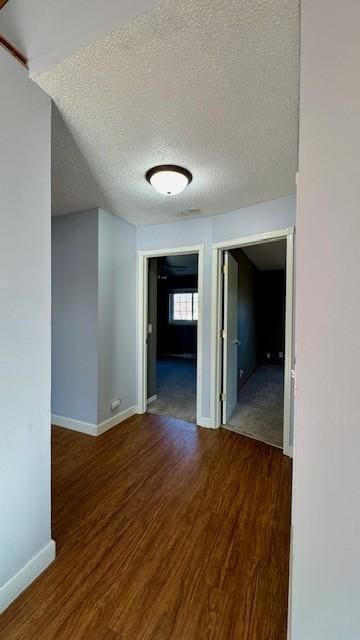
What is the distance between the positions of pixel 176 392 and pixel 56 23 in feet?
13.7

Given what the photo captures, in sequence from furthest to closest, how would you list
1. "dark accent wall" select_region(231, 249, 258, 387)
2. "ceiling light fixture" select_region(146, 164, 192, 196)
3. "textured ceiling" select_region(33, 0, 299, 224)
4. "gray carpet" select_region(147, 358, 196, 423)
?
"dark accent wall" select_region(231, 249, 258, 387) → "gray carpet" select_region(147, 358, 196, 423) → "ceiling light fixture" select_region(146, 164, 192, 196) → "textured ceiling" select_region(33, 0, 299, 224)

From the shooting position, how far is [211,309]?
3.04 m

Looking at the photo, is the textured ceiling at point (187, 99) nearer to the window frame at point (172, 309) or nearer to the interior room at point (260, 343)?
the interior room at point (260, 343)

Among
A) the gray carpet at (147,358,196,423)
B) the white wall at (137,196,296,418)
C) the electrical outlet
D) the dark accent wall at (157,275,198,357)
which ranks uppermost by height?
the white wall at (137,196,296,418)

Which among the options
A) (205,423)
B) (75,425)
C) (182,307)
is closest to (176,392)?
(205,423)

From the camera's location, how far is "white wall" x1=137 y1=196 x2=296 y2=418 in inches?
101

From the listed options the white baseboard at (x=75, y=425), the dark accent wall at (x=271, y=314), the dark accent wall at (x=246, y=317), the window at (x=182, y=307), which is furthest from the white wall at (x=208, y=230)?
the window at (x=182, y=307)

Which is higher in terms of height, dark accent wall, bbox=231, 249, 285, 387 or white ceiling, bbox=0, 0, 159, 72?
white ceiling, bbox=0, 0, 159, 72

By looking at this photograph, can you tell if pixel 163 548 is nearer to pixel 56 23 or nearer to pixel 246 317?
pixel 56 23

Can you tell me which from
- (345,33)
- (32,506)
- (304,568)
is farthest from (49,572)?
(345,33)

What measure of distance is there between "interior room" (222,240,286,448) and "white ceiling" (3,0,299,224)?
166 centimetres

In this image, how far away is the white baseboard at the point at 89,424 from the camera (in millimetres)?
2869

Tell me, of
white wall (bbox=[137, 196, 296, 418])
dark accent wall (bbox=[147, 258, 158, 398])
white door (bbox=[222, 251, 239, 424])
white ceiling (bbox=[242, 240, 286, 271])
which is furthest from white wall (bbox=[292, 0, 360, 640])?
white ceiling (bbox=[242, 240, 286, 271])

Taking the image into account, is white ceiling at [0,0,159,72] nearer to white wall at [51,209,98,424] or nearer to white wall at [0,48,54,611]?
white wall at [0,48,54,611]
